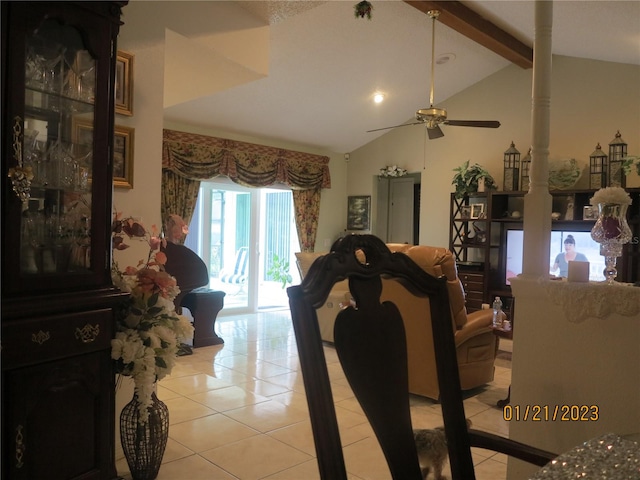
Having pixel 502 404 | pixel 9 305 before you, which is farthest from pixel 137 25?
pixel 502 404

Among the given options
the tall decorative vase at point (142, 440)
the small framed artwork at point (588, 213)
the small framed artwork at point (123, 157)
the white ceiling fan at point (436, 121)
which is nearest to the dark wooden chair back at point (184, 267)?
the small framed artwork at point (123, 157)

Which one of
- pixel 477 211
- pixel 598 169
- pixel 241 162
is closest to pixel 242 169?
pixel 241 162

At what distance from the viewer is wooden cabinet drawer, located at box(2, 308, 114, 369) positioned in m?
1.79

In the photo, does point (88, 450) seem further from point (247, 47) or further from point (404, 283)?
point (247, 47)

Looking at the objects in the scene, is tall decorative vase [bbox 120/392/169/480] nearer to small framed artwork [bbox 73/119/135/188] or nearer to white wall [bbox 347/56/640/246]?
small framed artwork [bbox 73/119/135/188]

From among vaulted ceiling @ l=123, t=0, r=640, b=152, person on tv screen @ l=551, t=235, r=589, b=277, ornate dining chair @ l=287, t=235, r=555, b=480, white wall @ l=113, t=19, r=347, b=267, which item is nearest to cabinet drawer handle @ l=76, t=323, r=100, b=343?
white wall @ l=113, t=19, r=347, b=267

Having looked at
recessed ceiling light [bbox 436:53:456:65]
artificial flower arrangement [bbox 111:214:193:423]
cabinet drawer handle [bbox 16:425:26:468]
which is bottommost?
cabinet drawer handle [bbox 16:425:26:468]

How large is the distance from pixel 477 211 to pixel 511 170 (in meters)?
0.71

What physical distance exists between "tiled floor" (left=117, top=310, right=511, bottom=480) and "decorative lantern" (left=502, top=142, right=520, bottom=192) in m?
2.61

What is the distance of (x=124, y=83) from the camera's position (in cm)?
265

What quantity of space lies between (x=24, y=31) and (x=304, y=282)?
1569 millimetres

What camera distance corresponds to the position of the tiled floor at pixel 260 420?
2.59 meters

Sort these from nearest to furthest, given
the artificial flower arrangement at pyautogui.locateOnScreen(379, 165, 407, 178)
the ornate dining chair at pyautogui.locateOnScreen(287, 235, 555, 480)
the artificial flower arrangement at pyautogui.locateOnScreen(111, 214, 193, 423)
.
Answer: the ornate dining chair at pyautogui.locateOnScreen(287, 235, 555, 480) < the artificial flower arrangement at pyautogui.locateOnScreen(111, 214, 193, 423) < the artificial flower arrangement at pyautogui.locateOnScreen(379, 165, 407, 178)
